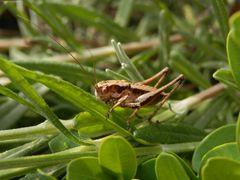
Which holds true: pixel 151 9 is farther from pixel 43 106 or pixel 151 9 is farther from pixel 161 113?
pixel 43 106

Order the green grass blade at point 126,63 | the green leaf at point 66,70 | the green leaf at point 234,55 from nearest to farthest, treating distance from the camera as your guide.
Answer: the green leaf at point 234,55, the green grass blade at point 126,63, the green leaf at point 66,70

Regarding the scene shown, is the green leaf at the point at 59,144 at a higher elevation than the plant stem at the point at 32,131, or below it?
below

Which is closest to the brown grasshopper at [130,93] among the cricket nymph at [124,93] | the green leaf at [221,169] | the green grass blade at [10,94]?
the cricket nymph at [124,93]

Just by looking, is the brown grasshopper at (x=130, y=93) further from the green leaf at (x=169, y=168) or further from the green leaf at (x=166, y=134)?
the green leaf at (x=169, y=168)

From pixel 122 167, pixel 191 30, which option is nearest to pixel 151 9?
pixel 191 30

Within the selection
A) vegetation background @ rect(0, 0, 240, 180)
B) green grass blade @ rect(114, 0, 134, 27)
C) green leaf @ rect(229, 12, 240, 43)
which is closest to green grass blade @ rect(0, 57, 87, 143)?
vegetation background @ rect(0, 0, 240, 180)

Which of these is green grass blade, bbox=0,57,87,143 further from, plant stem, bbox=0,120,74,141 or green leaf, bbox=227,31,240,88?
green leaf, bbox=227,31,240,88

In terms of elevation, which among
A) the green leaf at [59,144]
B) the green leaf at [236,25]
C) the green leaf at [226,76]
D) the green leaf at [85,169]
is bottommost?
the green leaf at [59,144]
